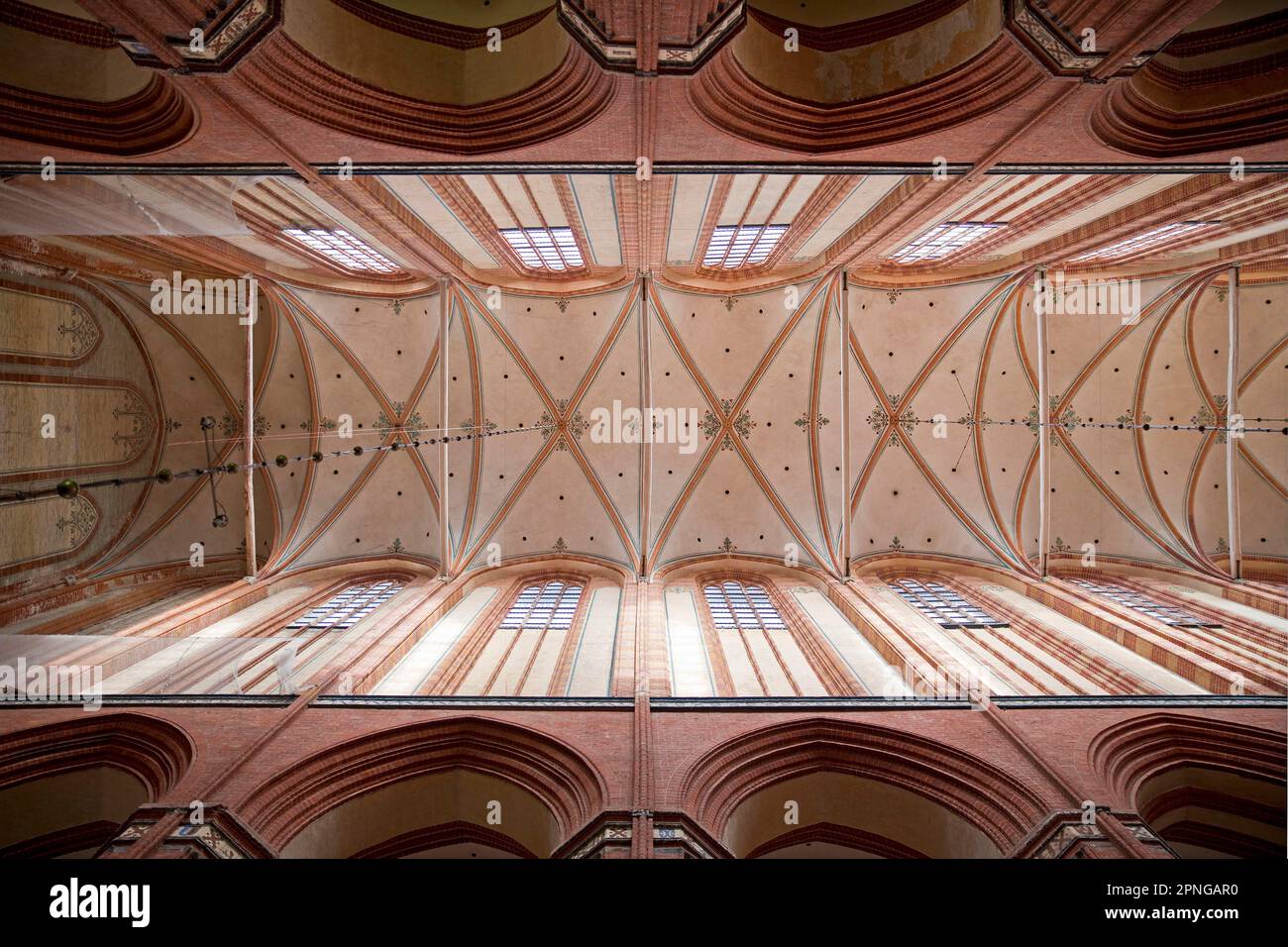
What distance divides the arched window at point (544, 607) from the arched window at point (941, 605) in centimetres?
705

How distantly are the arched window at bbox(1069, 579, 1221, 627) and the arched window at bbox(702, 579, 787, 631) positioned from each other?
21.3 feet

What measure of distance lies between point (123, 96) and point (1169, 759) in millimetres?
14539

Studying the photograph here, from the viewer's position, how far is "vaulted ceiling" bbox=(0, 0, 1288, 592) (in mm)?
7684

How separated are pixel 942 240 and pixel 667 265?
5908mm

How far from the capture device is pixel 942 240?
1257 cm

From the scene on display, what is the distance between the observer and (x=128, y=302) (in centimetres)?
1331

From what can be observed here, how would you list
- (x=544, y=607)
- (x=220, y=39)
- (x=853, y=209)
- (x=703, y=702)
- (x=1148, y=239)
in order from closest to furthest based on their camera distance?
(x=220, y=39)
(x=703, y=702)
(x=853, y=209)
(x=1148, y=239)
(x=544, y=607)

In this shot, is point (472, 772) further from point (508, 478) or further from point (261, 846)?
point (508, 478)

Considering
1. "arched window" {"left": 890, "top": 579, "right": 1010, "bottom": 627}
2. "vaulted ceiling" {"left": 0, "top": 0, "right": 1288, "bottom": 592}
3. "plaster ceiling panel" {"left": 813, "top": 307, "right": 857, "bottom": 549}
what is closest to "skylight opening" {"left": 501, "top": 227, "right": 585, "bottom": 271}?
"vaulted ceiling" {"left": 0, "top": 0, "right": 1288, "bottom": 592}

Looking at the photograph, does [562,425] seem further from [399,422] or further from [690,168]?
[690,168]

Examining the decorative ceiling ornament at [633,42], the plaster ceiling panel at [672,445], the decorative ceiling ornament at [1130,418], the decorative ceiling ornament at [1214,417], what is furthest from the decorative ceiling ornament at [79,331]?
the decorative ceiling ornament at [1214,417]

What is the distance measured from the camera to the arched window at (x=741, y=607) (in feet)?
41.7

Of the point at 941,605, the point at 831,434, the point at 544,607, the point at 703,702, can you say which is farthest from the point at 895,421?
the point at 703,702
